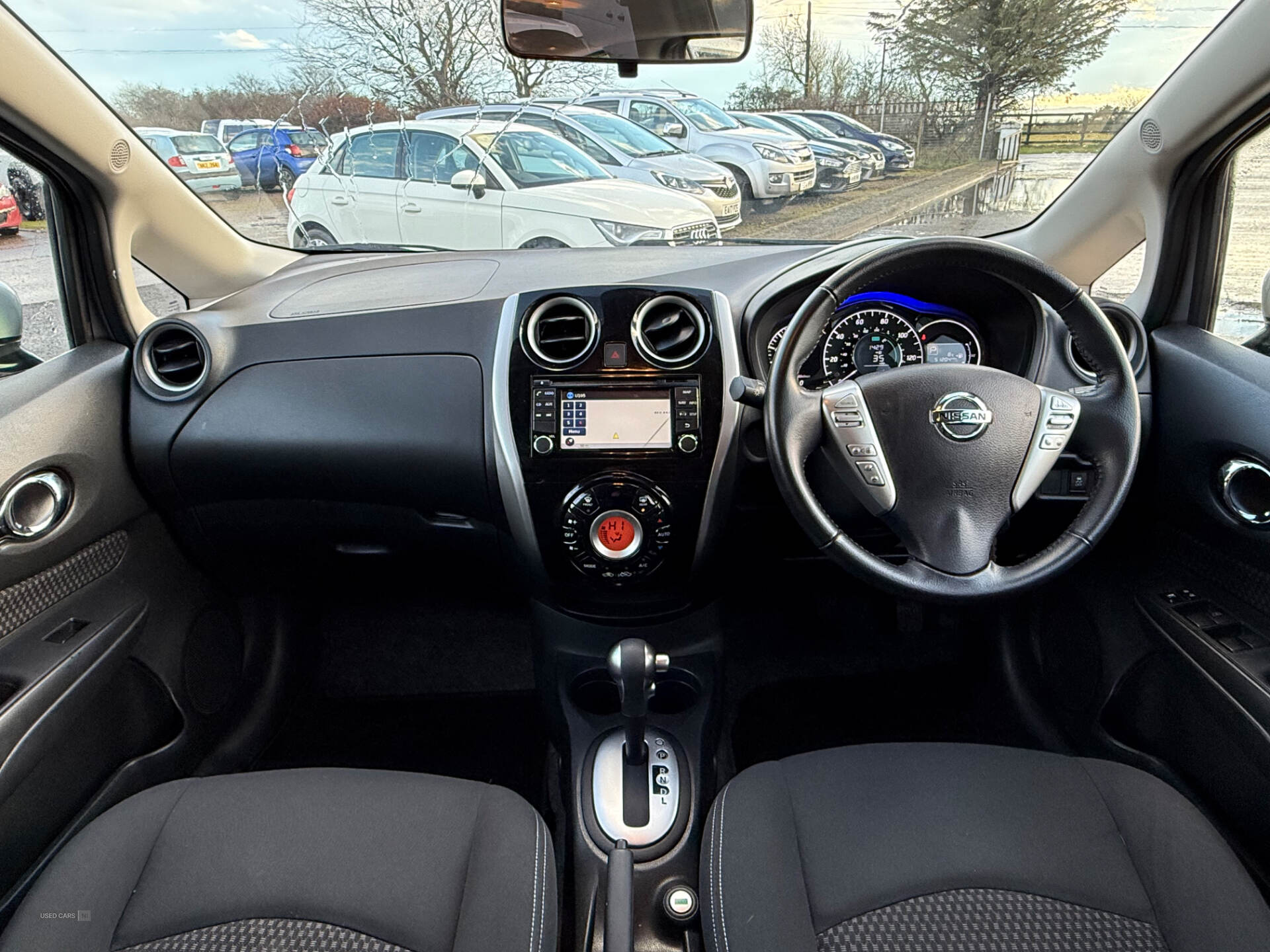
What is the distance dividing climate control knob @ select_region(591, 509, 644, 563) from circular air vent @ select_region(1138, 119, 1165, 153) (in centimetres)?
126

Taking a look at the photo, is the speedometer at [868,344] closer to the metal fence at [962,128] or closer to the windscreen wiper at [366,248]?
the metal fence at [962,128]

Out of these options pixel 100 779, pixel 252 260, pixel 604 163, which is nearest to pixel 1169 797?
pixel 604 163

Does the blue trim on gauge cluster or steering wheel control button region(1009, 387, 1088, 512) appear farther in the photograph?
the blue trim on gauge cluster

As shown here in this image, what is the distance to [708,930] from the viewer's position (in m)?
1.22

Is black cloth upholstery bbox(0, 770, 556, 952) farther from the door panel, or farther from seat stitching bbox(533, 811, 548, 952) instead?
the door panel

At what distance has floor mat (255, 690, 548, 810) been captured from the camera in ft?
7.38

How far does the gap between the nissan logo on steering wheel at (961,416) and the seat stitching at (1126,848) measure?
567mm

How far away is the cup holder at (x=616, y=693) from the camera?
1984 millimetres

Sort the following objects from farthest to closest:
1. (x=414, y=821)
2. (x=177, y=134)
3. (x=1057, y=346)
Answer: (x=177, y=134) → (x=1057, y=346) → (x=414, y=821)

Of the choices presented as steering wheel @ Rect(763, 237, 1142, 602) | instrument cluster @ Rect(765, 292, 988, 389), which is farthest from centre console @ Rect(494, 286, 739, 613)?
steering wheel @ Rect(763, 237, 1142, 602)

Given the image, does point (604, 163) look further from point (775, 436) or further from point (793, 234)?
point (775, 436)

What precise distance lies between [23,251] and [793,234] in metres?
1.69

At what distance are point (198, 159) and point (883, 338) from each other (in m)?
1.63

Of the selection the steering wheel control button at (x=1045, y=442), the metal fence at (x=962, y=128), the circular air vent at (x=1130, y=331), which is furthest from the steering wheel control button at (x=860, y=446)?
the metal fence at (x=962, y=128)
